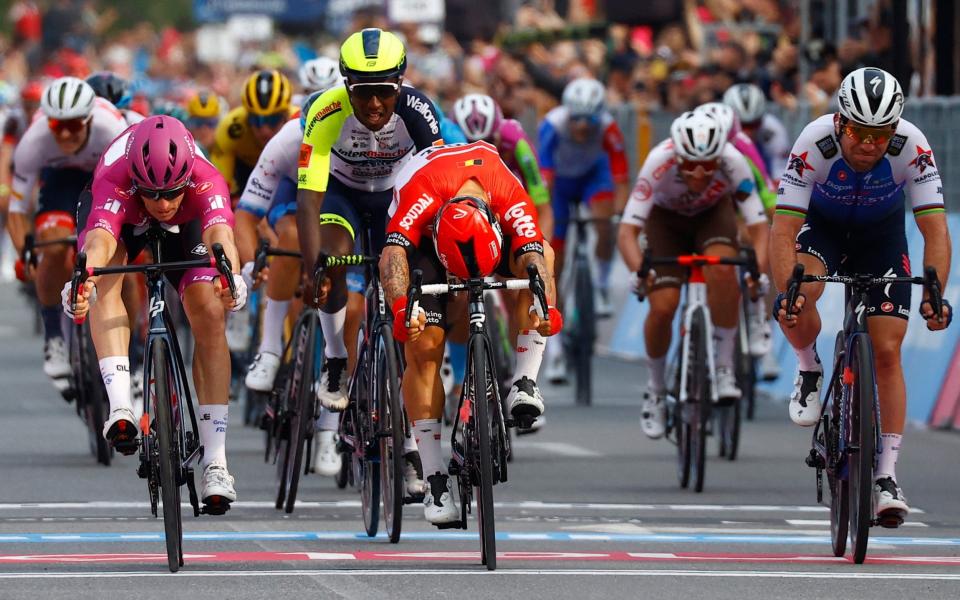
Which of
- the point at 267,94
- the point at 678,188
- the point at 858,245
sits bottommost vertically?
the point at 858,245

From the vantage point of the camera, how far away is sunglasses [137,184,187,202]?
10477 mm

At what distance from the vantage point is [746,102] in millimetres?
18969

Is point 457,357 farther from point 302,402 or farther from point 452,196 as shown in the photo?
point 452,196

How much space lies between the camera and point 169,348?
408 inches

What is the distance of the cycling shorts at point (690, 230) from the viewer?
14.8 m

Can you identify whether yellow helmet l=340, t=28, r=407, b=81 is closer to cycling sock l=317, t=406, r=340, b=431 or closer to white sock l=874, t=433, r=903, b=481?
cycling sock l=317, t=406, r=340, b=431

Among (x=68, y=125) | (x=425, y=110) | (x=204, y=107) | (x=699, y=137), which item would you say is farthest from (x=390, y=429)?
(x=204, y=107)

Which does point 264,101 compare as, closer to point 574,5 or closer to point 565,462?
point 565,462

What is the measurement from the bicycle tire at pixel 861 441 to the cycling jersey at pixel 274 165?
4.20 metres

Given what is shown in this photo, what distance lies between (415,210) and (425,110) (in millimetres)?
1314

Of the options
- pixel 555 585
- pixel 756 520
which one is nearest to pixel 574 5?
pixel 756 520

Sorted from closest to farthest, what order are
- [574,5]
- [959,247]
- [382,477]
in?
[382,477] → [959,247] → [574,5]

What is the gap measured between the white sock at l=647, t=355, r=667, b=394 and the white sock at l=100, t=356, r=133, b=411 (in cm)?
471

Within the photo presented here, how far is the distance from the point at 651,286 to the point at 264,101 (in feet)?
8.77
